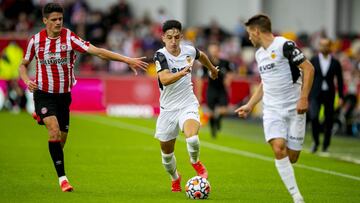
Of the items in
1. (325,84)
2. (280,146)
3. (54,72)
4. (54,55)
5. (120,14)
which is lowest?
(325,84)

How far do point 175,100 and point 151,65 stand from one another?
2268cm

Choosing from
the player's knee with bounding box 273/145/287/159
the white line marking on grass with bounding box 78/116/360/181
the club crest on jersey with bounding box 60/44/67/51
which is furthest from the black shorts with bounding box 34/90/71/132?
the white line marking on grass with bounding box 78/116/360/181

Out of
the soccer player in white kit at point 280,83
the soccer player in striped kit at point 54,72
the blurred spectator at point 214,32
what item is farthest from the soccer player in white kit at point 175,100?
the blurred spectator at point 214,32

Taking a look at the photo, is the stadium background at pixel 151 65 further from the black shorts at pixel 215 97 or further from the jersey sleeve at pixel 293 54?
the jersey sleeve at pixel 293 54

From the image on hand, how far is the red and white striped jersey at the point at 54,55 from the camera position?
514 inches

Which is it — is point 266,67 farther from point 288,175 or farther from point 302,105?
point 288,175

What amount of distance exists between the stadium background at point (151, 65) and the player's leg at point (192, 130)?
0.59m

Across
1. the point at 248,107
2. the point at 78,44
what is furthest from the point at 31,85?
the point at 248,107

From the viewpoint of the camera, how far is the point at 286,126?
11391 mm

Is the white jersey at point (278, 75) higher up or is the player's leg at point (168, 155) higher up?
the white jersey at point (278, 75)

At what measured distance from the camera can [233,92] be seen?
33938mm

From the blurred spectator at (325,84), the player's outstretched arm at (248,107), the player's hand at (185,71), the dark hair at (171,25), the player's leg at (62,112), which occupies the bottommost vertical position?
the blurred spectator at (325,84)

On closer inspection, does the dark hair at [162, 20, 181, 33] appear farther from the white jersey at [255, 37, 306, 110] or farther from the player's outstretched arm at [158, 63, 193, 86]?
the white jersey at [255, 37, 306, 110]

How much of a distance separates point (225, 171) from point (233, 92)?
1783 cm
